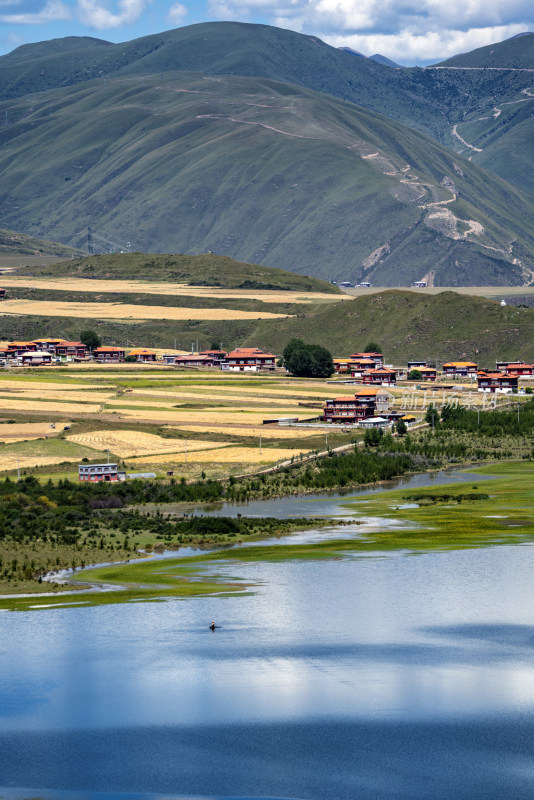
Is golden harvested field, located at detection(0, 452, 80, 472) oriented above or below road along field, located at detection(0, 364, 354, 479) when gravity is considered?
below

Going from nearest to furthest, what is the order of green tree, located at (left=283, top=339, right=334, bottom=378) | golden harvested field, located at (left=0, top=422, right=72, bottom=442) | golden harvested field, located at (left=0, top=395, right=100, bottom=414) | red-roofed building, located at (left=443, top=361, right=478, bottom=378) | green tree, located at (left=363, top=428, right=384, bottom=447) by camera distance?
golden harvested field, located at (left=0, top=422, right=72, bottom=442), green tree, located at (left=363, top=428, right=384, bottom=447), golden harvested field, located at (left=0, top=395, right=100, bottom=414), green tree, located at (left=283, top=339, right=334, bottom=378), red-roofed building, located at (left=443, top=361, right=478, bottom=378)

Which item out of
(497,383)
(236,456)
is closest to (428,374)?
(497,383)

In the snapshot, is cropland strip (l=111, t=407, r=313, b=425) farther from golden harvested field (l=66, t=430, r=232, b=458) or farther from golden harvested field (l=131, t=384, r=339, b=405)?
golden harvested field (l=131, t=384, r=339, b=405)

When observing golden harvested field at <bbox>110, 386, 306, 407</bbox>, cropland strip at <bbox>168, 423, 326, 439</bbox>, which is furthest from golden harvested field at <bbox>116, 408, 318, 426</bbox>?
golden harvested field at <bbox>110, 386, 306, 407</bbox>

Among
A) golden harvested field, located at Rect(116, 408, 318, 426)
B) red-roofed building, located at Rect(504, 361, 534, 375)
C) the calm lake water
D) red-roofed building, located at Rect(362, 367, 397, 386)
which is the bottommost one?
the calm lake water

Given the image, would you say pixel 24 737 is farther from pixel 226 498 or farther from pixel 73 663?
pixel 226 498

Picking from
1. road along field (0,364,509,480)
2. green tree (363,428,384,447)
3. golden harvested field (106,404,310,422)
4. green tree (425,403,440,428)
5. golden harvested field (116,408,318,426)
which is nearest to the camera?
road along field (0,364,509,480)

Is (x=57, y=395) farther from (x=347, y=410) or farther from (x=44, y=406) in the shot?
(x=347, y=410)

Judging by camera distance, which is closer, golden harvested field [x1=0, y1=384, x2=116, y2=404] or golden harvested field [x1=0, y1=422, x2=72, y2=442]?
golden harvested field [x1=0, y1=422, x2=72, y2=442]
